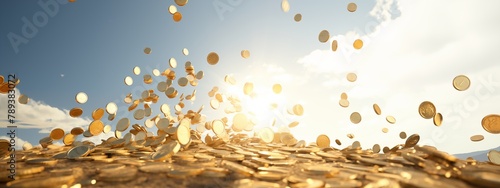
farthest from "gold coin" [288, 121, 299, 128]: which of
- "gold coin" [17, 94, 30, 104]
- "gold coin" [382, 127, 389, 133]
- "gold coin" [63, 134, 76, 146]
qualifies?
"gold coin" [17, 94, 30, 104]

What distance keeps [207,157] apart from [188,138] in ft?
2.97

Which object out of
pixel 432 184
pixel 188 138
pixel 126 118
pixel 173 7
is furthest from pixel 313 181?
pixel 173 7

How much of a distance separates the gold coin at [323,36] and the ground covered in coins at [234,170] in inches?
142

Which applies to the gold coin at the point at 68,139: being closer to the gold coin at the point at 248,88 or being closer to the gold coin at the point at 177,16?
the gold coin at the point at 177,16

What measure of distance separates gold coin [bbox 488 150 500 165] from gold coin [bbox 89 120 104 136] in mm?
6433

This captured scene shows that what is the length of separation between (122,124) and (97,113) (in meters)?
0.56

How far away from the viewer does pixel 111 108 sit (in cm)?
667

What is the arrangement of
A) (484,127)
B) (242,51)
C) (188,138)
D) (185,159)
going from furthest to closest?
(242,51) < (484,127) < (188,138) < (185,159)

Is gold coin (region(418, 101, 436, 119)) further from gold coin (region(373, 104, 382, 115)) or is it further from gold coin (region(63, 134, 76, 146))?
gold coin (region(63, 134, 76, 146))

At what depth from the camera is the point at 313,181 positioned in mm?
3008

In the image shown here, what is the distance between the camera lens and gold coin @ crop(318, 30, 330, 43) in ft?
23.9

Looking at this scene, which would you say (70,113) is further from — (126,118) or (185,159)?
(185,159)

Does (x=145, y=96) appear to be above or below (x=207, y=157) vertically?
above

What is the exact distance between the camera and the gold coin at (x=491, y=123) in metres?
5.00
